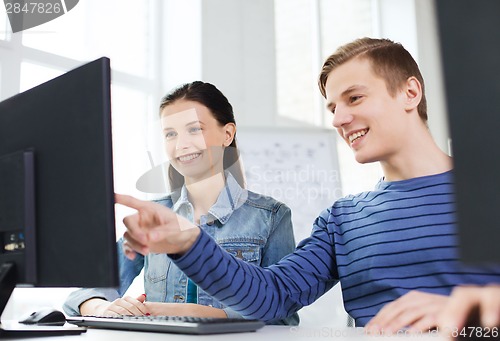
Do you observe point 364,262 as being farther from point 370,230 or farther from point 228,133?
point 228,133

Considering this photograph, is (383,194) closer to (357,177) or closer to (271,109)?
(271,109)

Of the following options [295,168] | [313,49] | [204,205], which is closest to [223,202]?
[204,205]

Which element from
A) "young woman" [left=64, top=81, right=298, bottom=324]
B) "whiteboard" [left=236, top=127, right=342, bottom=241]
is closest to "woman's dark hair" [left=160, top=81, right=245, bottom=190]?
"young woman" [left=64, top=81, right=298, bottom=324]

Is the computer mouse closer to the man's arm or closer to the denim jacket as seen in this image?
the man's arm

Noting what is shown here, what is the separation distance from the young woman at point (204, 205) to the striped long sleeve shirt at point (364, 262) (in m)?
0.23

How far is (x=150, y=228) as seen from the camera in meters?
0.98

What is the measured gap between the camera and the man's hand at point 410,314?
2.78ft

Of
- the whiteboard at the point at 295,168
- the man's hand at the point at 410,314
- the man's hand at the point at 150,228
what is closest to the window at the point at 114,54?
the whiteboard at the point at 295,168

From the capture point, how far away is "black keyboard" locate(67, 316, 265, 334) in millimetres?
869

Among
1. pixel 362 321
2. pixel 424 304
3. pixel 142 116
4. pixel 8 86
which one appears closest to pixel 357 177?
pixel 142 116

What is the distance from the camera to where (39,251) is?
894 mm

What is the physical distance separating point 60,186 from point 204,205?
82cm

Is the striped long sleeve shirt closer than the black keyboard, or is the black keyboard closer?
the black keyboard

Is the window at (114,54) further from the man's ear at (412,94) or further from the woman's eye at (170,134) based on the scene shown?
the man's ear at (412,94)
